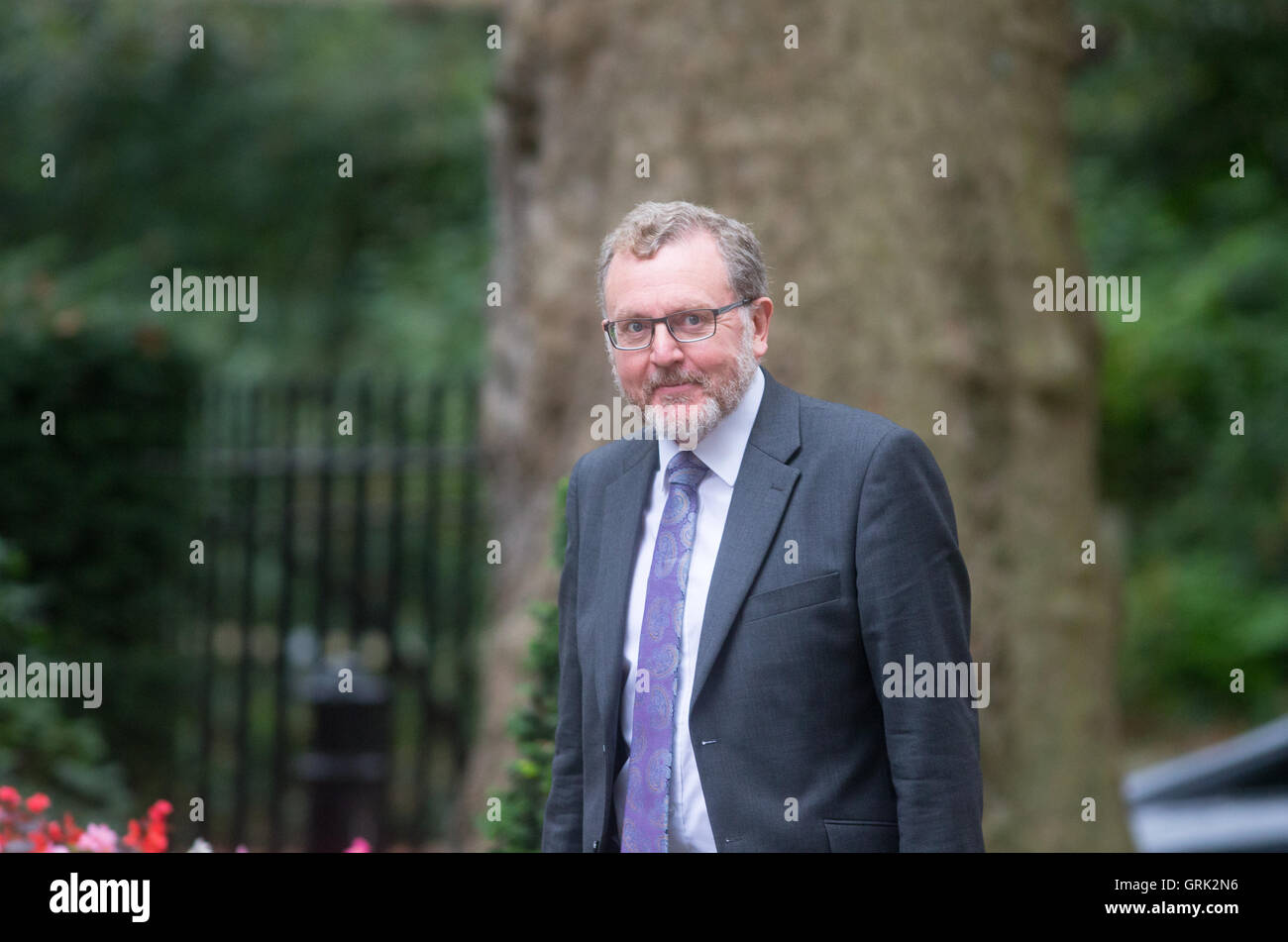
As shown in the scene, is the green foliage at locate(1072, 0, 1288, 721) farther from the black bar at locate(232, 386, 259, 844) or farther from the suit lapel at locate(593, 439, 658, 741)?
the suit lapel at locate(593, 439, 658, 741)

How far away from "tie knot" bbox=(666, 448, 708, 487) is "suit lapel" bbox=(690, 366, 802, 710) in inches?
3.5

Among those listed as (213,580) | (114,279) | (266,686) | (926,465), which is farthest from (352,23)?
(926,465)

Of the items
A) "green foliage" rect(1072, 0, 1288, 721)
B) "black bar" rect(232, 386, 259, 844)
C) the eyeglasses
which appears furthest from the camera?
"green foliage" rect(1072, 0, 1288, 721)

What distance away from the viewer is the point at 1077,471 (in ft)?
20.9

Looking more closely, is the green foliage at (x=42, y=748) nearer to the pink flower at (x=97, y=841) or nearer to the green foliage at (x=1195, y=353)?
the pink flower at (x=97, y=841)

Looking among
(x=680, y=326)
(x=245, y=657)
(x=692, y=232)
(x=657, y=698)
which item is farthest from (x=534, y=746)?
(x=245, y=657)

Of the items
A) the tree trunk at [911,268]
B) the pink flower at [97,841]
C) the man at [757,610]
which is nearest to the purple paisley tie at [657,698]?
the man at [757,610]

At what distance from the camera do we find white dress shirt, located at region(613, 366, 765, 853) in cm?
262

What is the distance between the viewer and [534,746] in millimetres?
4020

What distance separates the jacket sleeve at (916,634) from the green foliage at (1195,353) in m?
8.24

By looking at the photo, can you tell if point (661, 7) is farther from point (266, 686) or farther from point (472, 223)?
point (472, 223)

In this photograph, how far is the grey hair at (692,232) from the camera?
258 cm

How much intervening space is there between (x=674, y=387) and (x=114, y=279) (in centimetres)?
1005

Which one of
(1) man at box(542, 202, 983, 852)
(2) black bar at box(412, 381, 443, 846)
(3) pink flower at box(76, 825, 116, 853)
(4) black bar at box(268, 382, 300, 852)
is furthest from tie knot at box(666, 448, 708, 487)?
(4) black bar at box(268, 382, 300, 852)
